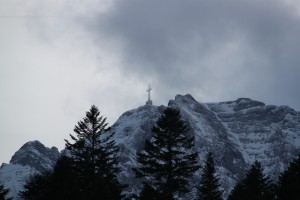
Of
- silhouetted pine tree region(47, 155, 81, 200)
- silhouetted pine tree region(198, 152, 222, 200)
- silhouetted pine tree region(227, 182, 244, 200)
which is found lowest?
silhouetted pine tree region(47, 155, 81, 200)

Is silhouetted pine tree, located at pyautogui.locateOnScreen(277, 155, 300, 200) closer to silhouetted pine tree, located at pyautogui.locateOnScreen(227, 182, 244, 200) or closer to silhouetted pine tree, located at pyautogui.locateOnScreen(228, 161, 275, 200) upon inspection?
silhouetted pine tree, located at pyautogui.locateOnScreen(228, 161, 275, 200)

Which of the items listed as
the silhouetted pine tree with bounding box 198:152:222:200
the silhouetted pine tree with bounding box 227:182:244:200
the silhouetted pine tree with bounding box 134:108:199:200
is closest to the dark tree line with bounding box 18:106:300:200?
the silhouetted pine tree with bounding box 134:108:199:200

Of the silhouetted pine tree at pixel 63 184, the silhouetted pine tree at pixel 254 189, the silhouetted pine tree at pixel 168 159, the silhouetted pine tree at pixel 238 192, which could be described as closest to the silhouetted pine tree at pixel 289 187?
the silhouetted pine tree at pixel 254 189

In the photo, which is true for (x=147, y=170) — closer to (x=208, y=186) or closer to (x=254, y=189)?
(x=254, y=189)

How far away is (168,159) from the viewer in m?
44.4

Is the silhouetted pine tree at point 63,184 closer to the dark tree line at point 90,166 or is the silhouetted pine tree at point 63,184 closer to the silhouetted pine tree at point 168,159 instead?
the dark tree line at point 90,166

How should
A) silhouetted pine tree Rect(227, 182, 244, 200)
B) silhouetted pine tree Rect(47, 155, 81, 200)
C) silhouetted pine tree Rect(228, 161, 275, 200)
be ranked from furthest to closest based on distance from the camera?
silhouetted pine tree Rect(227, 182, 244, 200) < silhouetted pine tree Rect(228, 161, 275, 200) < silhouetted pine tree Rect(47, 155, 81, 200)

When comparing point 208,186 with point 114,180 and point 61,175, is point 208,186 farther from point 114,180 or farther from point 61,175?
point 61,175

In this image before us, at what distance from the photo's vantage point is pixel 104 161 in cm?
5097

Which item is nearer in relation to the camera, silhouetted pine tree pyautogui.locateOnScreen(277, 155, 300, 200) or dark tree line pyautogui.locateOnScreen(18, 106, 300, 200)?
dark tree line pyautogui.locateOnScreen(18, 106, 300, 200)

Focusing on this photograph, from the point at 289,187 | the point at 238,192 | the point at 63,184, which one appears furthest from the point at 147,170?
the point at 238,192

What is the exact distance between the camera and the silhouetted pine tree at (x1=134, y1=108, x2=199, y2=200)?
44.2m

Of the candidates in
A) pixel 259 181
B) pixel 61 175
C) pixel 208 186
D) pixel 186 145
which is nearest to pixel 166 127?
pixel 186 145

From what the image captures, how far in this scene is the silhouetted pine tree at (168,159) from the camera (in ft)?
145
